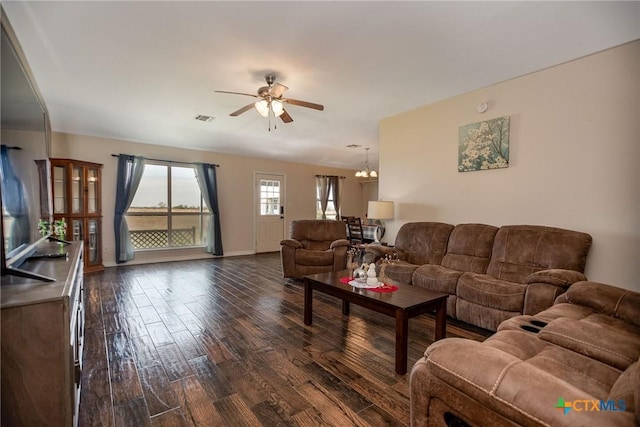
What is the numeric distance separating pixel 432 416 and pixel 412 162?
3.79 meters

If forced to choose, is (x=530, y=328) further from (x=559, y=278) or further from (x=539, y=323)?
(x=559, y=278)

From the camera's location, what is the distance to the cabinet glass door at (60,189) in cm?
459

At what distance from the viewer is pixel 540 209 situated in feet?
10.3

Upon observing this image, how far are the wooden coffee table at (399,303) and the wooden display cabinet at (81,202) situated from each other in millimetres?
4234

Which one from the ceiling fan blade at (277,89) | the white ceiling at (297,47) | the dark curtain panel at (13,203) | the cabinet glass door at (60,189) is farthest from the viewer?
the cabinet glass door at (60,189)

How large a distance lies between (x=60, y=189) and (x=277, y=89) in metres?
4.02

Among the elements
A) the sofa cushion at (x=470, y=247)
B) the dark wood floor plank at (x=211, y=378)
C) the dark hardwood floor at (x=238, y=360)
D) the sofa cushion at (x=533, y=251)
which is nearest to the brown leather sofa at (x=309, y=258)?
the dark hardwood floor at (x=238, y=360)

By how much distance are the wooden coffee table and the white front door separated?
4598mm

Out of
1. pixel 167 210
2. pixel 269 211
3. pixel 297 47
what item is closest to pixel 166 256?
pixel 167 210

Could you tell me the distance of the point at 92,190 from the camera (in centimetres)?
509

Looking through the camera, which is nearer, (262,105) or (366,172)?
(262,105)

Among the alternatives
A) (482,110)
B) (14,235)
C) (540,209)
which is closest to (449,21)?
(482,110)

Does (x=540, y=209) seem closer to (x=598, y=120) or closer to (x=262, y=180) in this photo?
(x=598, y=120)

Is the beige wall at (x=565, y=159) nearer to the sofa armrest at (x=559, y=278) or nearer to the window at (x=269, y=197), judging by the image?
the sofa armrest at (x=559, y=278)
